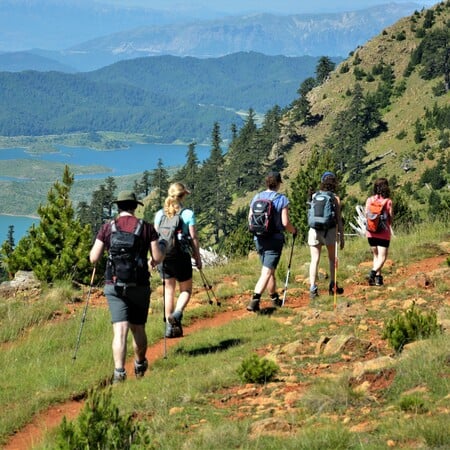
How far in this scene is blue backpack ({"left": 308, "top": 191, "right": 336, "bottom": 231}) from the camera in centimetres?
1135

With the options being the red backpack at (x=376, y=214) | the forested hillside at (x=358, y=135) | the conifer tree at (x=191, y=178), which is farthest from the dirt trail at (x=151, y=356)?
the conifer tree at (x=191, y=178)

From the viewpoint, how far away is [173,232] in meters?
9.63

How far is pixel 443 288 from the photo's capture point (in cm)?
1083

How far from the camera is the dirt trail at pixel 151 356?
6.91 meters

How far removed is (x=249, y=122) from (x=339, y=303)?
133003mm

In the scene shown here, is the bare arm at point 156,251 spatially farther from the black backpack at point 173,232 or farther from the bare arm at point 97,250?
the black backpack at point 173,232

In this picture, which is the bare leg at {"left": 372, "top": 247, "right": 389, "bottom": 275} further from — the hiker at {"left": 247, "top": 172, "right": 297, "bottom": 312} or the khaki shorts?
the hiker at {"left": 247, "top": 172, "right": 297, "bottom": 312}

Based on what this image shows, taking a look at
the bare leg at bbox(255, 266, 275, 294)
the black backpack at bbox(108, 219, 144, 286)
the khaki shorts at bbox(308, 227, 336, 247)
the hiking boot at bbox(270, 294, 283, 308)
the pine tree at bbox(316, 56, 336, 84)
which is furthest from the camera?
the pine tree at bbox(316, 56, 336, 84)

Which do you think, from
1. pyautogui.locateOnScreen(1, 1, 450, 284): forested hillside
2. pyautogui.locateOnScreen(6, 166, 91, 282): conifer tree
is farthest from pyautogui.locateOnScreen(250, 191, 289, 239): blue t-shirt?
pyautogui.locateOnScreen(1, 1, 450, 284): forested hillside

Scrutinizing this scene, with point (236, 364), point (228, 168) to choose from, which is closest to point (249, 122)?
point (228, 168)

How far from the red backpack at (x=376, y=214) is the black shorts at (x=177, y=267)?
140 inches

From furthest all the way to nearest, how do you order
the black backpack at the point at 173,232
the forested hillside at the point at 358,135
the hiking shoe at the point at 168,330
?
the forested hillside at the point at 358,135 → the hiking shoe at the point at 168,330 → the black backpack at the point at 173,232

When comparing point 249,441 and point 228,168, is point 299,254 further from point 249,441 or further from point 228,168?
point 228,168

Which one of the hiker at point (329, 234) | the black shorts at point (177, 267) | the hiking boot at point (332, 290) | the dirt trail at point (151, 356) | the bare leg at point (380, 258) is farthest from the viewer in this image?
the bare leg at point (380, 258)
